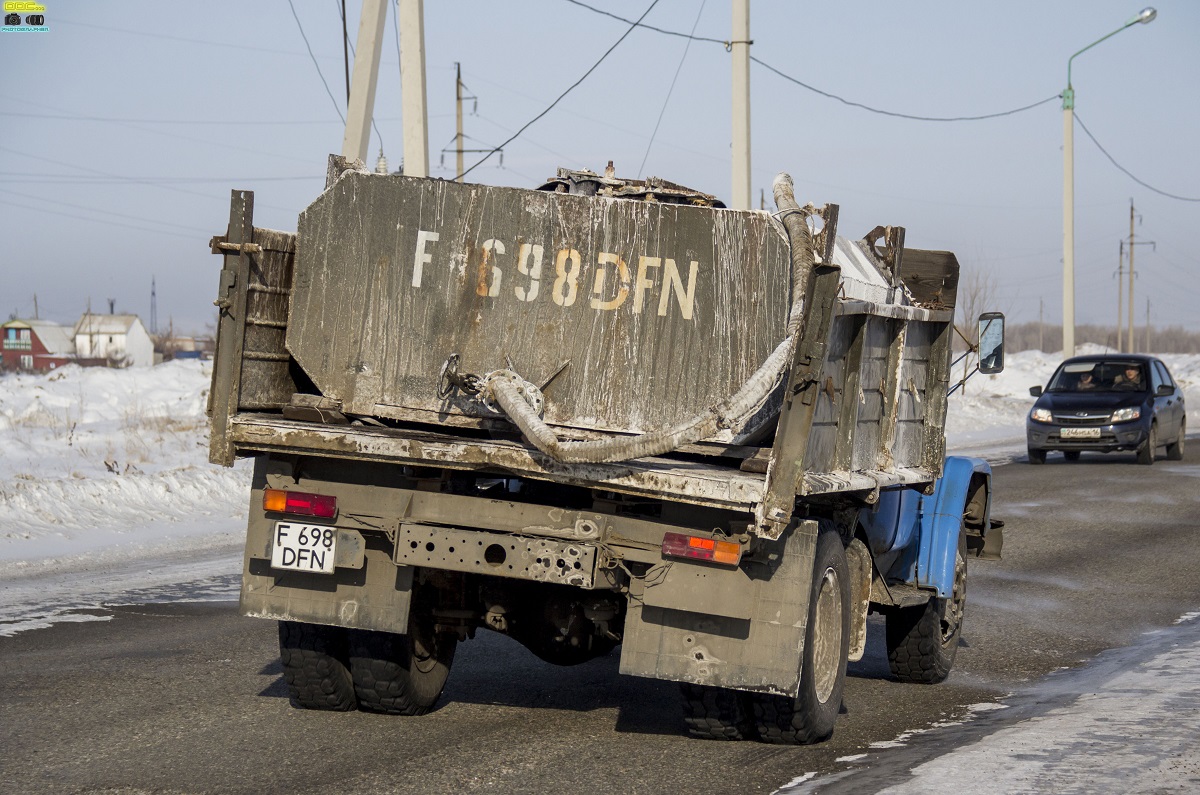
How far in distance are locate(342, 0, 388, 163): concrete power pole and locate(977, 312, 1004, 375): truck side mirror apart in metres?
9.24

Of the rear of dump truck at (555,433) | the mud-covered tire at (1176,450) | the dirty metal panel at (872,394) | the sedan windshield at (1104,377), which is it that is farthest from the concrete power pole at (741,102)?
the rear of dump truck at (555,433)

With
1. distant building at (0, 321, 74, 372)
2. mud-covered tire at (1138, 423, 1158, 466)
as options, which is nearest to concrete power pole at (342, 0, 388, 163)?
mud-covered tire at (1138, 423, 1158, 466)

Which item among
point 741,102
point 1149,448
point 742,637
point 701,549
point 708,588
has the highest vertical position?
point 741,102

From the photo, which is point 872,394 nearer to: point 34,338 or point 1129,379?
point 1129,379

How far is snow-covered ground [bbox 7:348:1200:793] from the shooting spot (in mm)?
5613

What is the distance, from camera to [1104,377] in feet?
79.5

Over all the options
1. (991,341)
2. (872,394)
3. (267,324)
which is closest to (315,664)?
(267,324)

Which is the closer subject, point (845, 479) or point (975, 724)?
point (845, 479)

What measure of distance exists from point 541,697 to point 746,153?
1378 cm

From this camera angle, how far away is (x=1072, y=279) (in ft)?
133

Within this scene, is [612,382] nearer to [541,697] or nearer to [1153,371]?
[541,697]

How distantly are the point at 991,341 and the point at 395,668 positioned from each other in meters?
3.91

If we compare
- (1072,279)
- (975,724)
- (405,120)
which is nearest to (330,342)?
(975,724)

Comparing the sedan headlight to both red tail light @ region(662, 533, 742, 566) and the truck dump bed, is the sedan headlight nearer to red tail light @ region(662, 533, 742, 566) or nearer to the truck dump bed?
the truck dump bed
